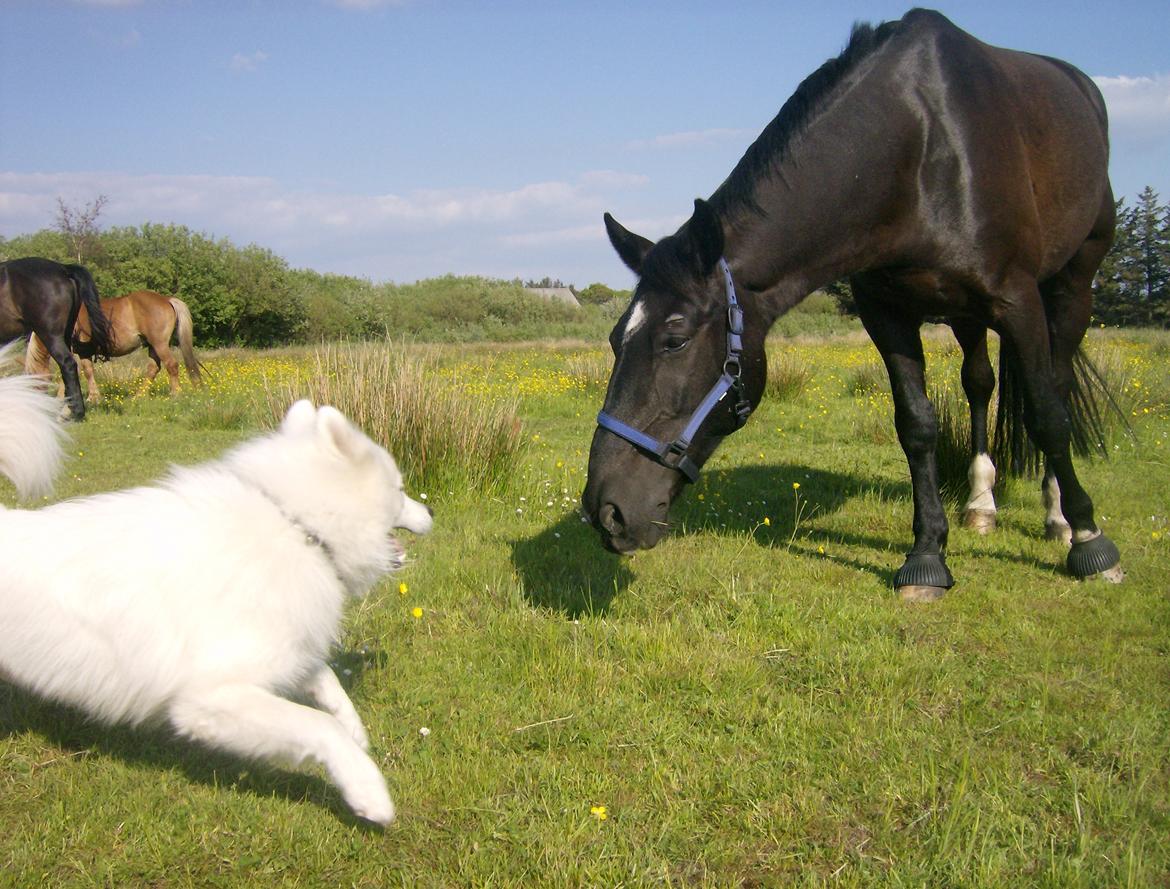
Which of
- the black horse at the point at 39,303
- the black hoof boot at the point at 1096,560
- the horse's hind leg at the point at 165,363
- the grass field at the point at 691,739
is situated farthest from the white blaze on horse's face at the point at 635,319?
the horse's hind leg at the point at 165,363

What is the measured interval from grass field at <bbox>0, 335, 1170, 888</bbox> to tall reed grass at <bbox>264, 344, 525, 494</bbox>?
1.26 metres

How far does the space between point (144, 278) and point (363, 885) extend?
47.9m

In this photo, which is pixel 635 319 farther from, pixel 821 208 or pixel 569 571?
pixel 569 571

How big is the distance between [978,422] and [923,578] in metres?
2.18

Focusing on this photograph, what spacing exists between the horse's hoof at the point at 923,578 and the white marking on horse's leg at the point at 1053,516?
1425 millimetres

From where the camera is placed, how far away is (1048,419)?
4.75 metres

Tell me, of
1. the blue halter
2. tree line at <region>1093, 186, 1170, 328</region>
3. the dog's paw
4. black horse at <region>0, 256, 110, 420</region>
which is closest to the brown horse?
black horse at <region>0, 256, 110, 420</region>

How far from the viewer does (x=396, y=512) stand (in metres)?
Result: 2.99

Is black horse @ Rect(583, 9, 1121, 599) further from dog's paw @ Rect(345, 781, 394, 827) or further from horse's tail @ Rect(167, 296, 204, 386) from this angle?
horse's tail @ Rect(167, 296, 204, 386)

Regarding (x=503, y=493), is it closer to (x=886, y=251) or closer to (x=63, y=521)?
(x=886, y=251)

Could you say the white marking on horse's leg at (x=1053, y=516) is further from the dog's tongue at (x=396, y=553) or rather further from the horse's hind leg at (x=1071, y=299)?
the dog's tongue at (x=396, y=553)

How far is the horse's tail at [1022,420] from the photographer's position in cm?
599

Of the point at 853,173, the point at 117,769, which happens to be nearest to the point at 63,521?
the point at 117,769

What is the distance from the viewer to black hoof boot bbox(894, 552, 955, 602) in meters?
4.46
